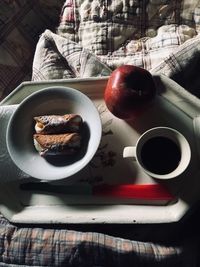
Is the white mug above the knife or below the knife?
above

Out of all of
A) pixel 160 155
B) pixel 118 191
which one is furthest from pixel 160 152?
pixel 118 191

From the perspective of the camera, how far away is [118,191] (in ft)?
2.81

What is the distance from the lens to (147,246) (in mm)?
860

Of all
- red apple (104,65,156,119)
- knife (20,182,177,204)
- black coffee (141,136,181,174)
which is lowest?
knife (20,182,177,204)

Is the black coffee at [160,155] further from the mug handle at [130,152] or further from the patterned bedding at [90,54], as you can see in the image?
the patterned bedding at [90,54]

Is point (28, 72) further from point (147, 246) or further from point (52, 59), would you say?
point (147, 246)

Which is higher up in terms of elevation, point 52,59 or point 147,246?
point 52,59

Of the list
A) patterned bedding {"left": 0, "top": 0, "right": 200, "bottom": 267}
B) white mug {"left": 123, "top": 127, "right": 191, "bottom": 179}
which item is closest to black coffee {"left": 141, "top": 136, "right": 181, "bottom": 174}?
white mug {"left": 123, "top": 127, "right": 191, "bottom": 179}

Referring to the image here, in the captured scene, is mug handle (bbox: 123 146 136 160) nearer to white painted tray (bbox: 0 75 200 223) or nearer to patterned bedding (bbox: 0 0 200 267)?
white painted tray (bbox: 0 75 200 223)

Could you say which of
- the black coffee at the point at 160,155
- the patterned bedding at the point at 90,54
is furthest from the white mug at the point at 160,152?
the patterned bedding at the point at 90,54

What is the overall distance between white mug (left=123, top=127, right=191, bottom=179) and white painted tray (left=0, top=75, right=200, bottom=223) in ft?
0.12

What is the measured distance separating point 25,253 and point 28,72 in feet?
1.60

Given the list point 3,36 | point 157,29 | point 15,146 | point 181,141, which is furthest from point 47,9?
point 181,141

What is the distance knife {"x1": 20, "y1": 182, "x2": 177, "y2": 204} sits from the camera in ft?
2.77
